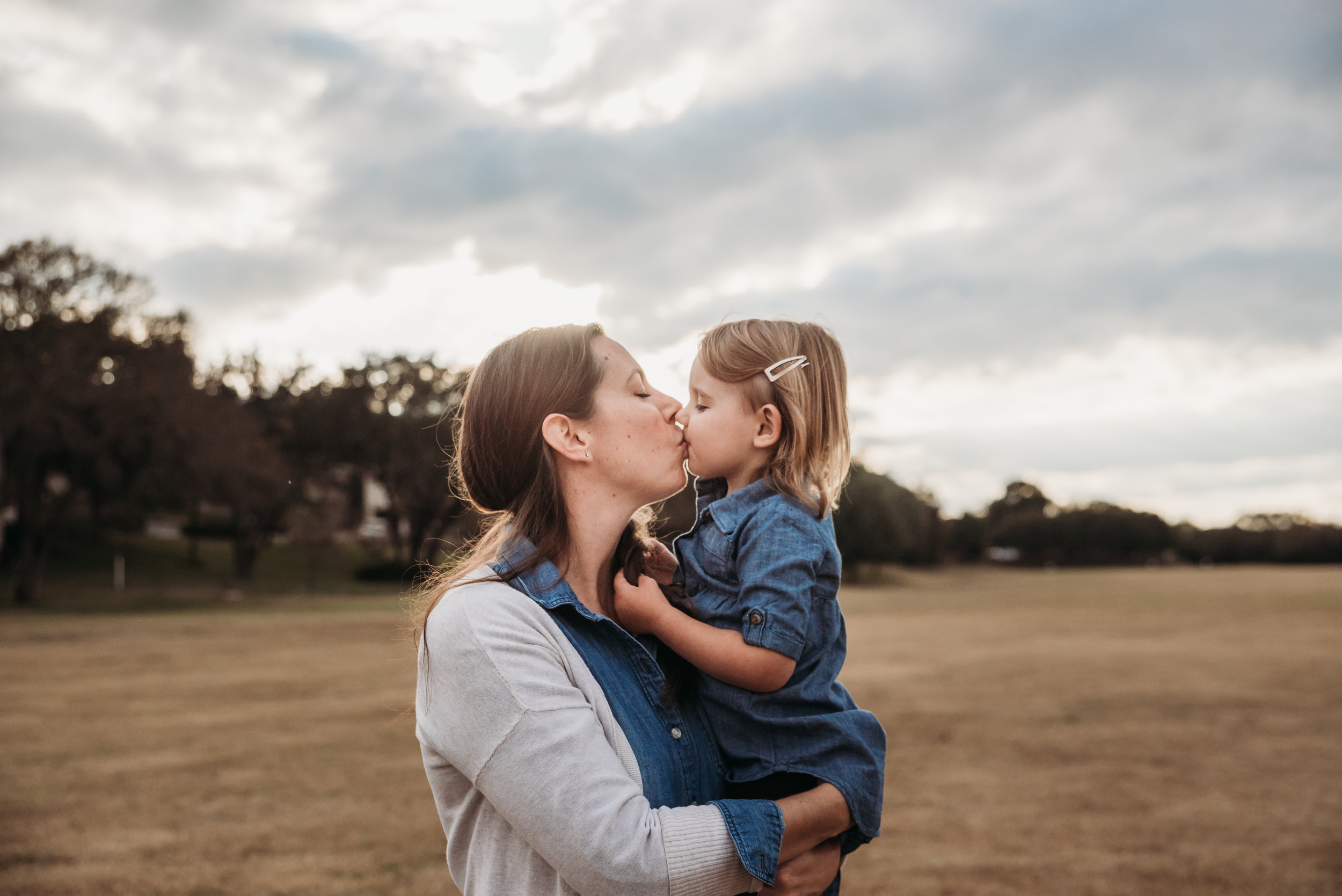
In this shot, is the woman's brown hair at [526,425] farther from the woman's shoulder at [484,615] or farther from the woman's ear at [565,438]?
the woman's shoulder at [484,615]

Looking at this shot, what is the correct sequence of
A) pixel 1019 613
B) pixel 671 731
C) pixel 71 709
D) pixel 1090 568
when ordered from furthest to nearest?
pixel 1090 568 < pixel 1019 613 < pixel 71 709 < pixel 671 731

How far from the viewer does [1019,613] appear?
33.5 meters

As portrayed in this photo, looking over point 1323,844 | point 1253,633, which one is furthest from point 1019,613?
point 1323,844

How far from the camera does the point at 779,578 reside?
2.12 metres

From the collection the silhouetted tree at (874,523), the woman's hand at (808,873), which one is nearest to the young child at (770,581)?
the woman's hand at (808,873)

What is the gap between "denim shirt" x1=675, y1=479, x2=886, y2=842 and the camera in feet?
6.89

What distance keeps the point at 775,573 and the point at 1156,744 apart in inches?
445

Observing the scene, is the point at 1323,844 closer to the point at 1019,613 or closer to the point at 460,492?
the point at 460,492

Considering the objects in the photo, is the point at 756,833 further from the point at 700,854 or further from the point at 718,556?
the point at 718,556

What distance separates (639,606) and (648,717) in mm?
241

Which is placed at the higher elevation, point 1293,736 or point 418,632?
point 418,632

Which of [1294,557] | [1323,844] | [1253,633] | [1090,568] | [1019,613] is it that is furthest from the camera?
[1090,568]

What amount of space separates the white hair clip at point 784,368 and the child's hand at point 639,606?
2.16 feet

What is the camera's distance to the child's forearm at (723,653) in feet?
6.73
